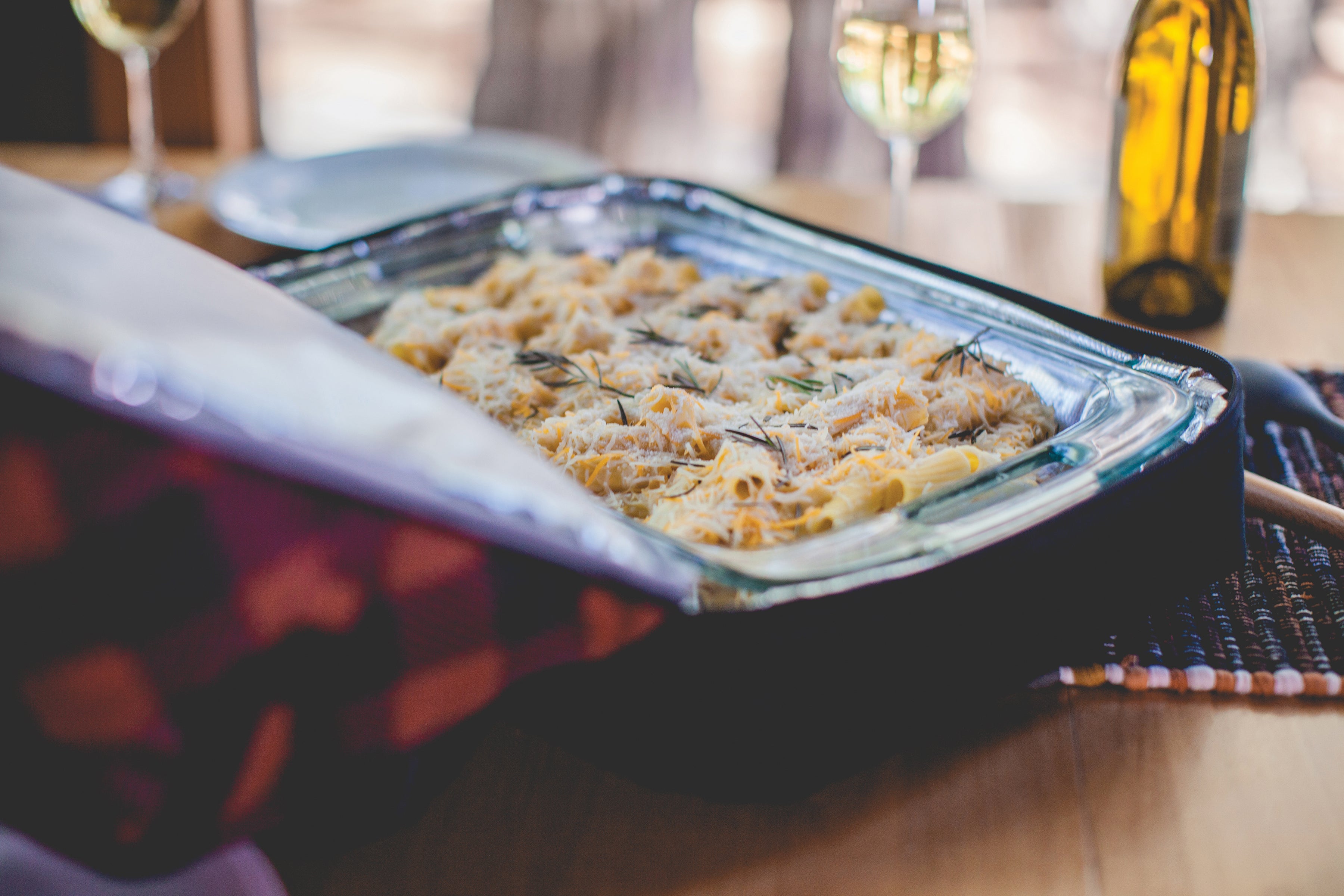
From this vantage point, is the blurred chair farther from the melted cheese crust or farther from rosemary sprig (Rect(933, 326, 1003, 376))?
rosemary sprig (Rect(933, 326, 1003, 376))

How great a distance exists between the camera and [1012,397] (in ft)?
2.00

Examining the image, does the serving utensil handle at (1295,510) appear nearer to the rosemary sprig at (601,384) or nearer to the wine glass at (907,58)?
the rosemary sprig at (601,384)

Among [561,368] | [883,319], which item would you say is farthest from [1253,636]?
[561,368]

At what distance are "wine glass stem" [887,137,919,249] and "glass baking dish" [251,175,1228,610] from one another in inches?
10.8

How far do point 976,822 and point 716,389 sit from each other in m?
0.29

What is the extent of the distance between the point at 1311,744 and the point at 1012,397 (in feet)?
0.73

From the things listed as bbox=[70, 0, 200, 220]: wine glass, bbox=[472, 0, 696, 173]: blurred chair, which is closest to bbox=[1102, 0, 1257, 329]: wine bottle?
bbox=[70, 0, 200, 220]: wine glass

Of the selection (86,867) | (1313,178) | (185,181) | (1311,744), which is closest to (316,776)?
(86,867)

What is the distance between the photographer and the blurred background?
70.1 inches

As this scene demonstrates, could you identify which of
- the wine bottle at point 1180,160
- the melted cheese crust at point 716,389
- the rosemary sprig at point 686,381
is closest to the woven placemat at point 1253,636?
the melted cheese crust at point 716,389

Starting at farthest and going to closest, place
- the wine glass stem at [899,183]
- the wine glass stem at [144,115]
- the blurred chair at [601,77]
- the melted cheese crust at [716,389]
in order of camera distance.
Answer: the blurred chair at [601,77], the wine glass stem at [144,115], the wine glass stem at [899,183], the melted cheese crust at [716,389]

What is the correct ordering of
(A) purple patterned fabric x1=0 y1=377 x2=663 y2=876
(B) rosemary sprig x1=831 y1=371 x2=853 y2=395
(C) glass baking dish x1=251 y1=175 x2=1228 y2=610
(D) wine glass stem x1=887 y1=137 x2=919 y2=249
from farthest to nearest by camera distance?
(D) wine glass stem x1=887 y1=137 x2=919 y2=249, (B) rosemary sprig x1=831 y1=371 x2=853 y2=395, (C) glass baking dish x1=251 y1=175 x2=1228 y2=610, (A) purple patterned fabric x1=0 y1=377 x2=663 y2=876

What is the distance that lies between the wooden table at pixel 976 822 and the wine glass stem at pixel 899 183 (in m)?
0.68

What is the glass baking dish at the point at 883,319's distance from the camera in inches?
15.8
